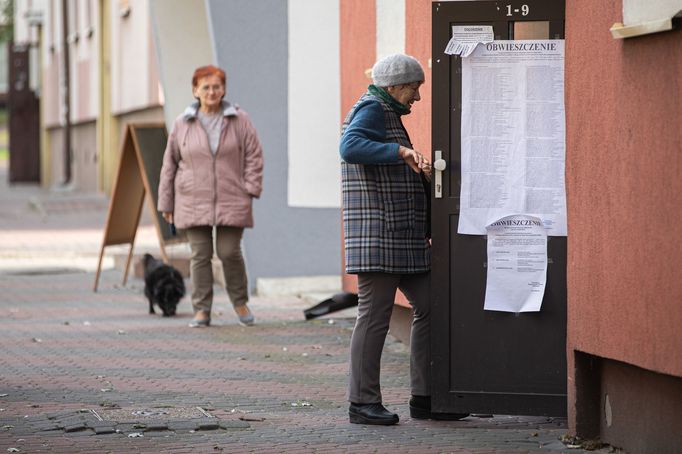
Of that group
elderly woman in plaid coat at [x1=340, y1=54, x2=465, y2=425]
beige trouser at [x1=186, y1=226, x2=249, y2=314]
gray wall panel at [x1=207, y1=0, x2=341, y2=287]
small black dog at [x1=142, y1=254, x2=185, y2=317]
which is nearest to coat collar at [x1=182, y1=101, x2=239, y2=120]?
beige trouser at [x1=186, y1=226, x2=249, y2=314]

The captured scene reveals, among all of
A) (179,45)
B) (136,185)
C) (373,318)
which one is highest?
(179,45)

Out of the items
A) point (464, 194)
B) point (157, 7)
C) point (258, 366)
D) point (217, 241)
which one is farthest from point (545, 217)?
point (157, 7)

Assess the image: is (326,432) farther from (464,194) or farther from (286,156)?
(286,156)

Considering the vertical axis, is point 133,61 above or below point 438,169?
above

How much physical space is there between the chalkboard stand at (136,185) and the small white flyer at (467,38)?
727cm

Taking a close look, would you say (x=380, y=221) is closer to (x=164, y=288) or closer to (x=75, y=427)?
(x=75, y=427)

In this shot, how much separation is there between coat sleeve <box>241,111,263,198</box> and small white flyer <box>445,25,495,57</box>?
4455 millimetres

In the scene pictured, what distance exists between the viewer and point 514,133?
7.08 m

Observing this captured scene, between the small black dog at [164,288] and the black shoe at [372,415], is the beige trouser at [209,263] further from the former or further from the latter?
the black shoe at [372,415]

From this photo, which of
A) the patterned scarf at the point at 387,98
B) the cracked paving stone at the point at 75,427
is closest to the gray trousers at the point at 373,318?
the patterned scarf at the point at 387,98

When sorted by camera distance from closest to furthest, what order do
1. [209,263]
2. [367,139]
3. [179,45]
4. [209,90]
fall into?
[367,139]
[209,90]
[209,263]
[179,45]

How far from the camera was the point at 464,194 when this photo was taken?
718 centimetres

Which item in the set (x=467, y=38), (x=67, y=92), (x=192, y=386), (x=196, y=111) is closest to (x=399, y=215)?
(x=467, y=38)

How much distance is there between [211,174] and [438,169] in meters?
4.35
